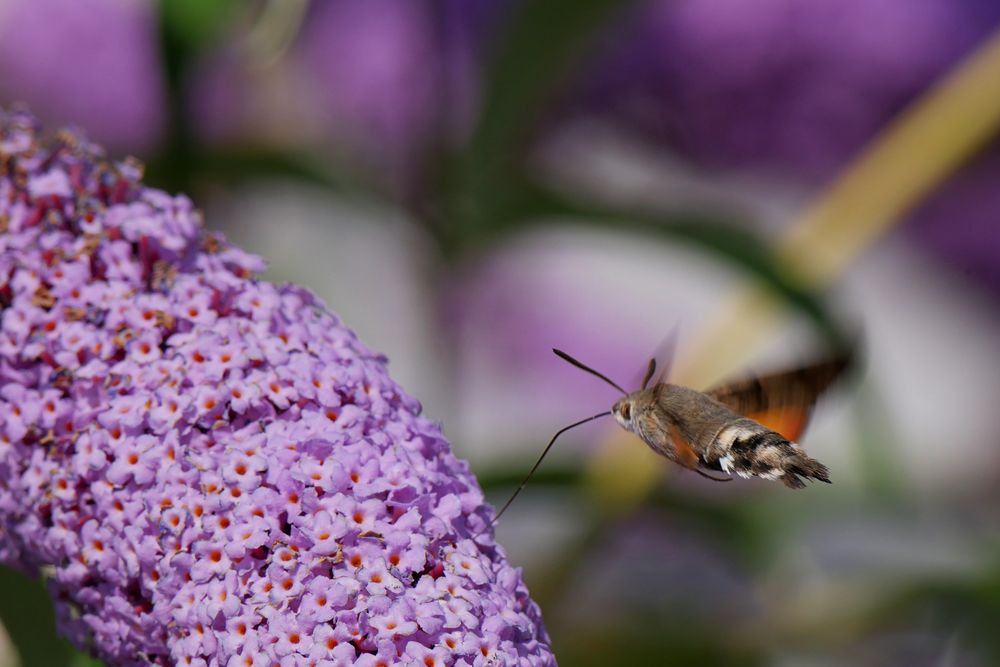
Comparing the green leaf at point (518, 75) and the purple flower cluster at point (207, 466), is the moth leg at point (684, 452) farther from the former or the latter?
the green leaf at point (518, 75)

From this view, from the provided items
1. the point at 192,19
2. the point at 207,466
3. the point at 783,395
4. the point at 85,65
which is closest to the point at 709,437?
the point at 783,395

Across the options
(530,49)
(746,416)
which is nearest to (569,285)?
(530,49)

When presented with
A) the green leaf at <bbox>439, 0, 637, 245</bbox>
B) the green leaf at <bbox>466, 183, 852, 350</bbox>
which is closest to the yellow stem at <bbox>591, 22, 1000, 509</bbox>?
the green leaf at <bbox>466, 183, 852, 350</bbox>

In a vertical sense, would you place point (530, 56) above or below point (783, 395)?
above

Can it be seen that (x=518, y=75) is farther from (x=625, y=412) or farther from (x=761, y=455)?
(x=761, y=455)

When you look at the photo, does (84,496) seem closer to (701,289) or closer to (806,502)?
(806,502)

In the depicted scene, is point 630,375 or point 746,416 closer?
point 746,416
